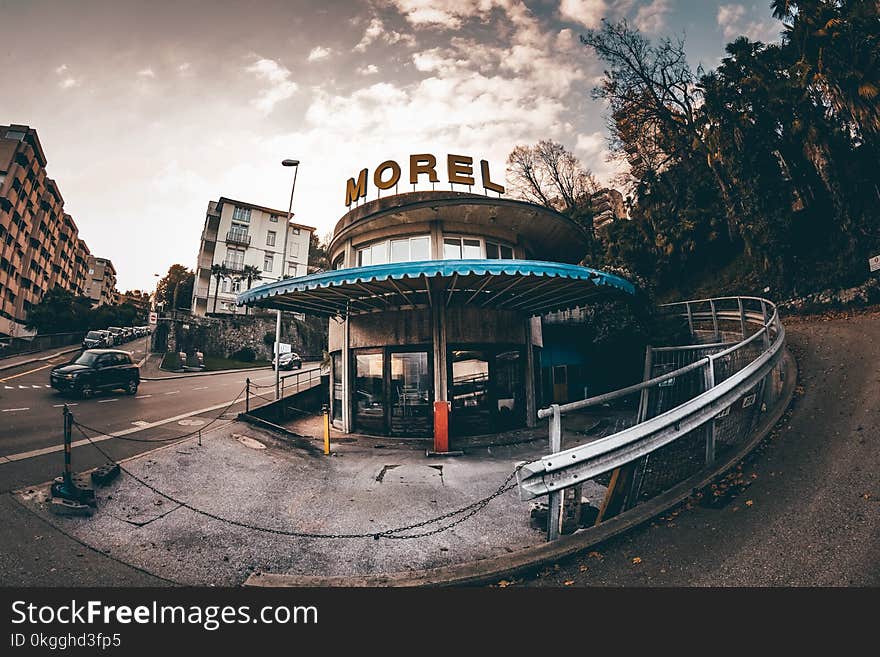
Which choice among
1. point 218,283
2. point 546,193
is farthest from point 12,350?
point 546,193

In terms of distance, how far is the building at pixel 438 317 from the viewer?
10.9 metres

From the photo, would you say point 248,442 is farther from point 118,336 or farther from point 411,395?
point 118,336

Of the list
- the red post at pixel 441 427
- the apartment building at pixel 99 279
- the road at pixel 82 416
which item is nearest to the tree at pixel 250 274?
the road at pixel 82 416

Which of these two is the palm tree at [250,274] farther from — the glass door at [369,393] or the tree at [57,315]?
the glass door at [369,393]

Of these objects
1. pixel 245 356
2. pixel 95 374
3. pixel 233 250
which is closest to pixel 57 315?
pixel 245 356

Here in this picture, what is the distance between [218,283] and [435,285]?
49981mm

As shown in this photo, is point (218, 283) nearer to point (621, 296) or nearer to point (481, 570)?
point (621, 296)

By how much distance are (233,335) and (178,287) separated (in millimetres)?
19341

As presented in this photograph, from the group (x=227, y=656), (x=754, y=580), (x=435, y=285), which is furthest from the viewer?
(x=435, y=285)

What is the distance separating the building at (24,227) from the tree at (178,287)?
14.5 m

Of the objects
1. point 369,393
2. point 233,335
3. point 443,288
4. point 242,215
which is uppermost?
point 242,215

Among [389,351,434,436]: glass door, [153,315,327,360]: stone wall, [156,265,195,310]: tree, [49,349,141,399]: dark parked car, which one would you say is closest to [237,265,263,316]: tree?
[153,315,327,360]: stone wall

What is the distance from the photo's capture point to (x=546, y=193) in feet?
131

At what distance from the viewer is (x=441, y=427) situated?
10.1 m
